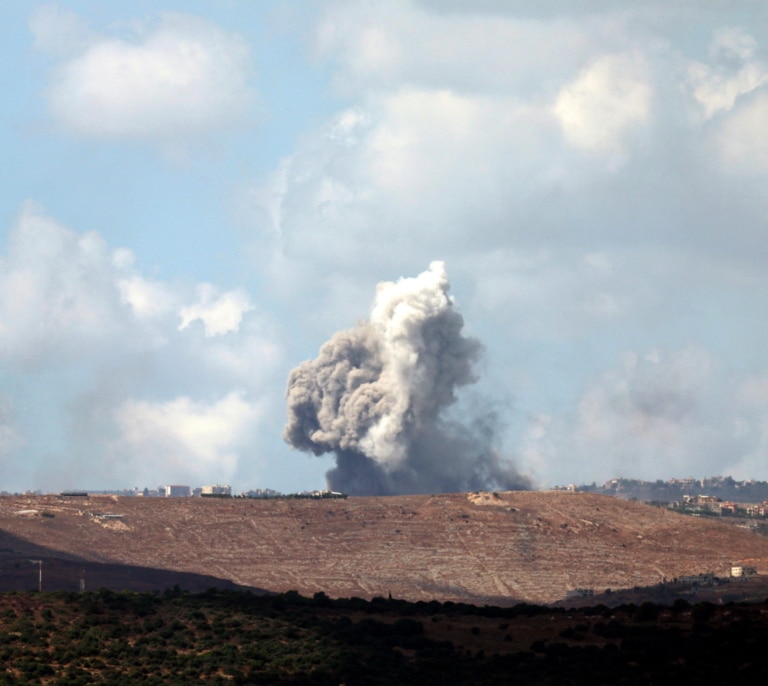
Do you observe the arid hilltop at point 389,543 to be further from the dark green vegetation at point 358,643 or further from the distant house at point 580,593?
the dark green vegetation at point 358,643

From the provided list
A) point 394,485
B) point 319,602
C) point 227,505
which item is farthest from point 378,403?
point 319,602

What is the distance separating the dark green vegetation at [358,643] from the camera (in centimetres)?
5625

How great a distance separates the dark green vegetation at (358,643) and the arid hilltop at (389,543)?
41.2m

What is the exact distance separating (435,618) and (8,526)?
7858 centimetres

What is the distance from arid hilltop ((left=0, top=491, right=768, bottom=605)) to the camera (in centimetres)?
12150

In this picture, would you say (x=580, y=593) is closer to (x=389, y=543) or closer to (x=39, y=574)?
(x=389, y=543)

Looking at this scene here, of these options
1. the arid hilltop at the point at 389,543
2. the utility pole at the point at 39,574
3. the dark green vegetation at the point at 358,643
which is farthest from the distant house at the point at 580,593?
the utility pole at the point at 39,574

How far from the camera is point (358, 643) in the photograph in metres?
63.6

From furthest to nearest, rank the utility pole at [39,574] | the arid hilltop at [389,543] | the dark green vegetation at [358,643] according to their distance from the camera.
→ the arid hilltop at [389,543] → the utility pole at [39,574] → the dark green vegetation at [358,643]

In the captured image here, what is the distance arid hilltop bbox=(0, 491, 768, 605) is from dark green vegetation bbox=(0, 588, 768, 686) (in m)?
41.2

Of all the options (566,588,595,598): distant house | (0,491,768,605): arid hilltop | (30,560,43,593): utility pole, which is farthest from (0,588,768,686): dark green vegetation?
(566,588,595,598): distant house

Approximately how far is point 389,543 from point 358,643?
74.7 metres

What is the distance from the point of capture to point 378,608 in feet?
239

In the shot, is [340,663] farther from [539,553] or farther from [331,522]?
[331,522]
